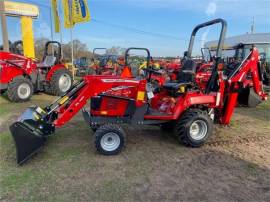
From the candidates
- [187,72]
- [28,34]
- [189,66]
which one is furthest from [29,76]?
[28,34]

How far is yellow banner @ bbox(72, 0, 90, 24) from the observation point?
1128 cm

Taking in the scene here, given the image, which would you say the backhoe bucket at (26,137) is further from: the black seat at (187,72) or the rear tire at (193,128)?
the black seat at (187,72)

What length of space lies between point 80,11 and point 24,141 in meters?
8.54

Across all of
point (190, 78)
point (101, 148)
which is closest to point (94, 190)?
point (101, 148)

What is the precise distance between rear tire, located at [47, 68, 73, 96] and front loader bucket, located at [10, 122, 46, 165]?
5778 mm

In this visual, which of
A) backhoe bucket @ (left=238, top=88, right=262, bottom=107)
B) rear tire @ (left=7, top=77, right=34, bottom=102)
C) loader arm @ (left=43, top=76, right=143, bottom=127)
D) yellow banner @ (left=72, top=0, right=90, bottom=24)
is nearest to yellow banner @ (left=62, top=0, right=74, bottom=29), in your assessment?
yellow banner @ (left=72, top=0, right=90, bottom=24)

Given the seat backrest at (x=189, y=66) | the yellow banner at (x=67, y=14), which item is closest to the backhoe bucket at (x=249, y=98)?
the seat backrest at (x=189, y=66)

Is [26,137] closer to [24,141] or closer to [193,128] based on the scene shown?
[24,141]

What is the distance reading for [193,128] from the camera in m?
4.93

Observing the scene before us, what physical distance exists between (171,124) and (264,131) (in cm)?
196

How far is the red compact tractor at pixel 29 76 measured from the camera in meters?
8.56

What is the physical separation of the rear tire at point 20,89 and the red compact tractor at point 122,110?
167 inches

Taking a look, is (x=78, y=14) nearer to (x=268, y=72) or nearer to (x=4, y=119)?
(x=4, y=119)

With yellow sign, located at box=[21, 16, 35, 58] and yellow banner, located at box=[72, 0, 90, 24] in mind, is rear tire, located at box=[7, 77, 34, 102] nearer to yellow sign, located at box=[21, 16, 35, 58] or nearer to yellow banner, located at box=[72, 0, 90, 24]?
yellow banner, located at box=[72, 0, 90, 24]
